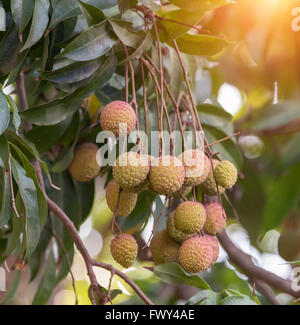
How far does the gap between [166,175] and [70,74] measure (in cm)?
24

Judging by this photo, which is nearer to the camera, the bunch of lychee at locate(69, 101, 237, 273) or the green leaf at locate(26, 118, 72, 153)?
the bunch of lychee at locate(69, 101, 237, 273)

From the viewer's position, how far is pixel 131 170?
0.78 m

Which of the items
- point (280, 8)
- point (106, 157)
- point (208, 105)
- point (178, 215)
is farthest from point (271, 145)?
point (178, 215)

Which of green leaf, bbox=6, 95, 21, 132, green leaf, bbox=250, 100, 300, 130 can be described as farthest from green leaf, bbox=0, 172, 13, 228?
green leaf, bbox=250, 100, 300, 130

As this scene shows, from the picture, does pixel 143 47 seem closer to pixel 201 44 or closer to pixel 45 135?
pixel 201 44

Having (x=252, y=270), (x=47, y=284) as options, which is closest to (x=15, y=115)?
(x=47, y=284)

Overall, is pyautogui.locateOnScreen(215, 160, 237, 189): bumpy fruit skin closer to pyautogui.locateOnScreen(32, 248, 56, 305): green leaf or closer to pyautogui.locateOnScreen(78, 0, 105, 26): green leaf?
pyautogui.locateOnScreen(78, 0, 105, 26): green leaf

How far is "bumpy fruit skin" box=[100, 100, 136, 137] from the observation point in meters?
0.80

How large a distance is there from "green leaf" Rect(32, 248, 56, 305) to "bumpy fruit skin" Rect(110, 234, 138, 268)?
0.35 m

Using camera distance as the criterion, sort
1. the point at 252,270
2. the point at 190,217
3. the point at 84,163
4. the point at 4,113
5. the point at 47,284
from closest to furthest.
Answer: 1. the point at 4,113
2. the point at 190,217
3. the point at 84,163
4. the point at 47,284
5. the point at 252,270

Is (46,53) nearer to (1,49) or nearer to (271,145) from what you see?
(1,49)

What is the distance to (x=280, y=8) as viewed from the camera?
1435 millimetres

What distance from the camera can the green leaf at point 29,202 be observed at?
0.80m

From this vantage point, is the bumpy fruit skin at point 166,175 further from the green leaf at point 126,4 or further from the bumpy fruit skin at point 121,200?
the green leaf at point 126,4
